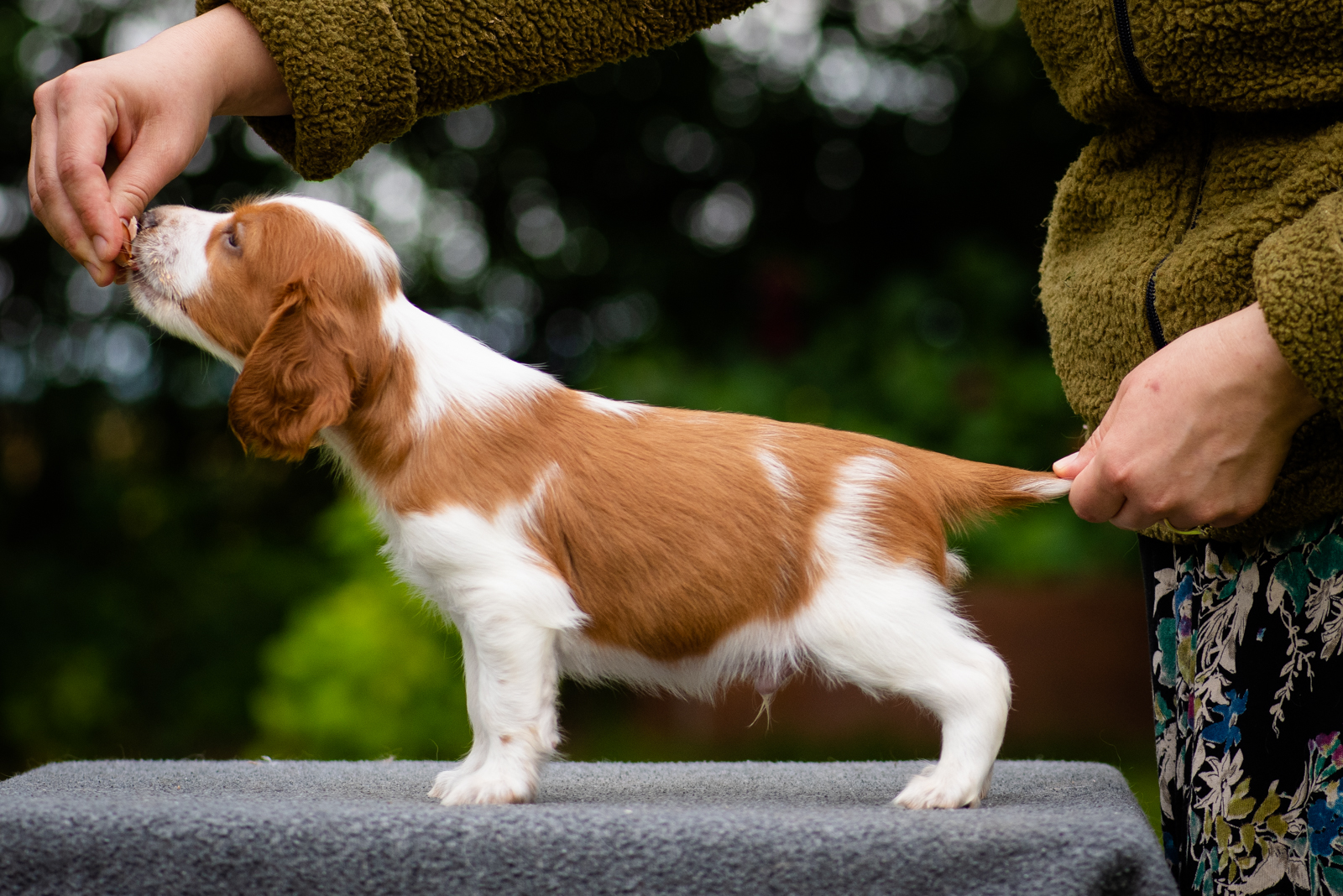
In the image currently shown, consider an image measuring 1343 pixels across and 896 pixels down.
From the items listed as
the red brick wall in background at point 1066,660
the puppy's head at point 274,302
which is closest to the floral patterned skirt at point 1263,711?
the puppy's head at point 274,302

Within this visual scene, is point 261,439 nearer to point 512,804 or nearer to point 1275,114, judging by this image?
point 512,804

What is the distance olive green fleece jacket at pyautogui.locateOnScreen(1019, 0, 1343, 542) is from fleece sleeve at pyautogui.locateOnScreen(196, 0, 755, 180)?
2.29 ft

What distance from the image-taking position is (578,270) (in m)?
6.36

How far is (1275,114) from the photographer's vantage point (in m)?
1.82

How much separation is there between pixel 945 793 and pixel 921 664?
19 cm

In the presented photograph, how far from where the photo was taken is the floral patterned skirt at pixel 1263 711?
1.79m

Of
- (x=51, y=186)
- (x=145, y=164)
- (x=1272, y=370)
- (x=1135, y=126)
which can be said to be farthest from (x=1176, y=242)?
(x=51, y=186)

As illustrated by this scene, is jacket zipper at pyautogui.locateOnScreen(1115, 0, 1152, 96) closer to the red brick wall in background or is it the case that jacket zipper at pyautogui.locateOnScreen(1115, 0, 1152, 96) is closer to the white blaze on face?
the white blaze on face

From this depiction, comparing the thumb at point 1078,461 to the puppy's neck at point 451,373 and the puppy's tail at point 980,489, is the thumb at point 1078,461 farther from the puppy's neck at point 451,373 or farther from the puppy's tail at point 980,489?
the puppy's neck at point 451,373

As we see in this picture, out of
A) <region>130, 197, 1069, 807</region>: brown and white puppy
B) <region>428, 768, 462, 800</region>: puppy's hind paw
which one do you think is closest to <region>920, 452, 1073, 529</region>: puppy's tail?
<region>130, 197, 1069, 807</region>: brown and white puppy

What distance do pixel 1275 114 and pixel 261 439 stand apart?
5.20 feet

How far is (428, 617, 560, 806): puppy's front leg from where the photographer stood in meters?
1.90

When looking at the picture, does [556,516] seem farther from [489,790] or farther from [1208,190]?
[1208,190]

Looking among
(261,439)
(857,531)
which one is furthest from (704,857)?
(261,439)
